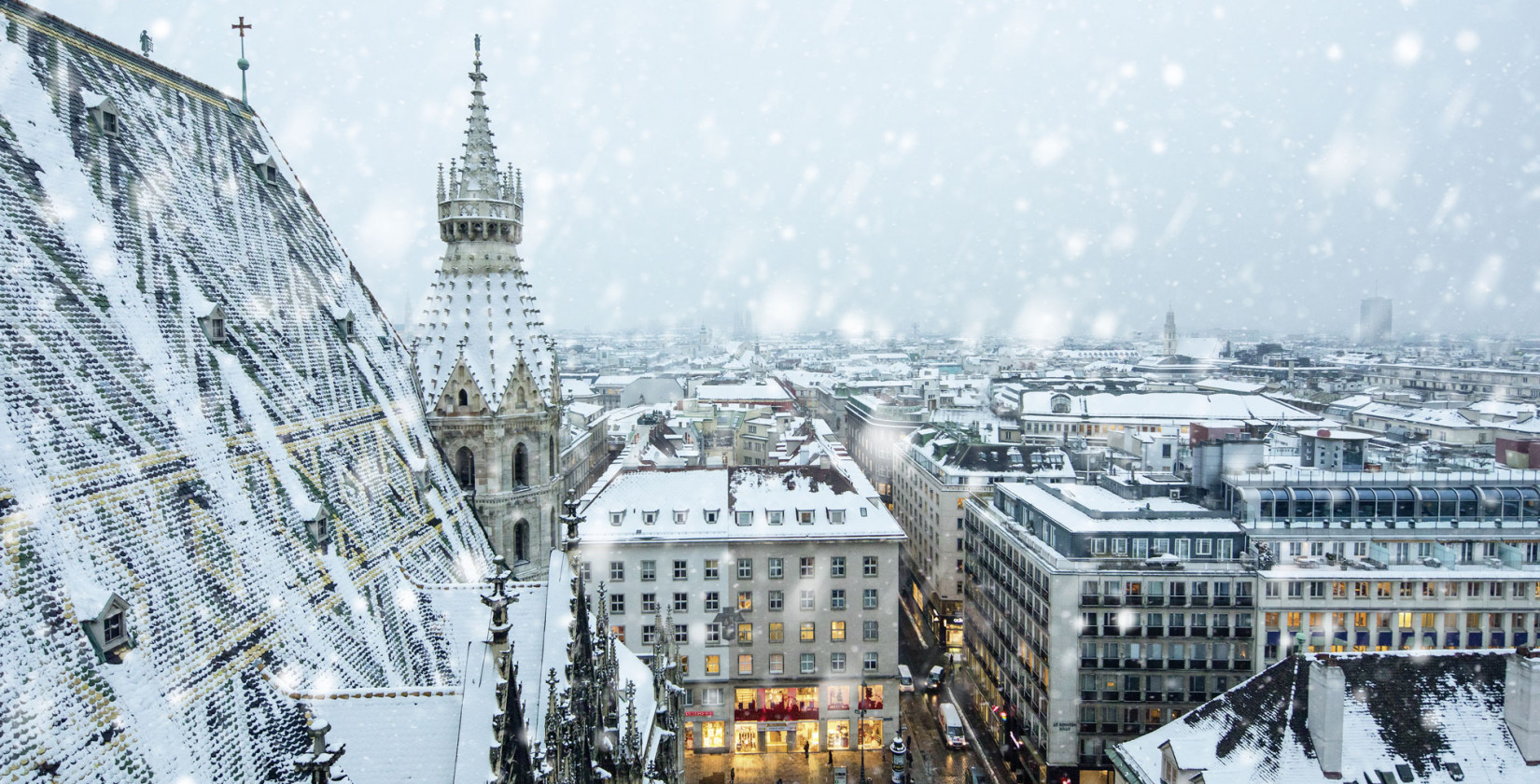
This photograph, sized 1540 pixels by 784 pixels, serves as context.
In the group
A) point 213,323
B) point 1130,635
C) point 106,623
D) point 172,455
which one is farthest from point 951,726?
point 106,623

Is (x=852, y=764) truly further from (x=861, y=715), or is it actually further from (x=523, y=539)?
(x=523, y=539)

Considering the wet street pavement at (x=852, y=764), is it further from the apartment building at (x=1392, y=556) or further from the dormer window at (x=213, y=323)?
the dormer window at (x=213, y=323)

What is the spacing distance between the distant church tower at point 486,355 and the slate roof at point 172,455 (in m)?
5.39

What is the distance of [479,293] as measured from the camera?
3319 cm

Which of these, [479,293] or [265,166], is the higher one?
[265,166]

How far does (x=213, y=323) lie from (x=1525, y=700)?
4135 centimetres

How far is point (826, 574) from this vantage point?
182 ft

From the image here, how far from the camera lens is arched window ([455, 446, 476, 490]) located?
32969 millimetres

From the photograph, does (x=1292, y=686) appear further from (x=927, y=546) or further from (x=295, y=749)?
(x=927, y=546)

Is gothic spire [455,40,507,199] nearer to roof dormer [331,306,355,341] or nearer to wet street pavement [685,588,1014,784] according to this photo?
roof dormer [331,306,355,341]

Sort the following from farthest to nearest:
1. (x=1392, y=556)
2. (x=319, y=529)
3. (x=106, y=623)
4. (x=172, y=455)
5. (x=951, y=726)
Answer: (x=951, y=726), (x=1392, y=556), (x=319, y=529), (x=172, y=455), (x=106, y=623)

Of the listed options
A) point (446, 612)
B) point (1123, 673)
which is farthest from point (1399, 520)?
point (446, 612)

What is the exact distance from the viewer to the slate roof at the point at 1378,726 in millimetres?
32625

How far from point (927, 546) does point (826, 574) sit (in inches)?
1169
